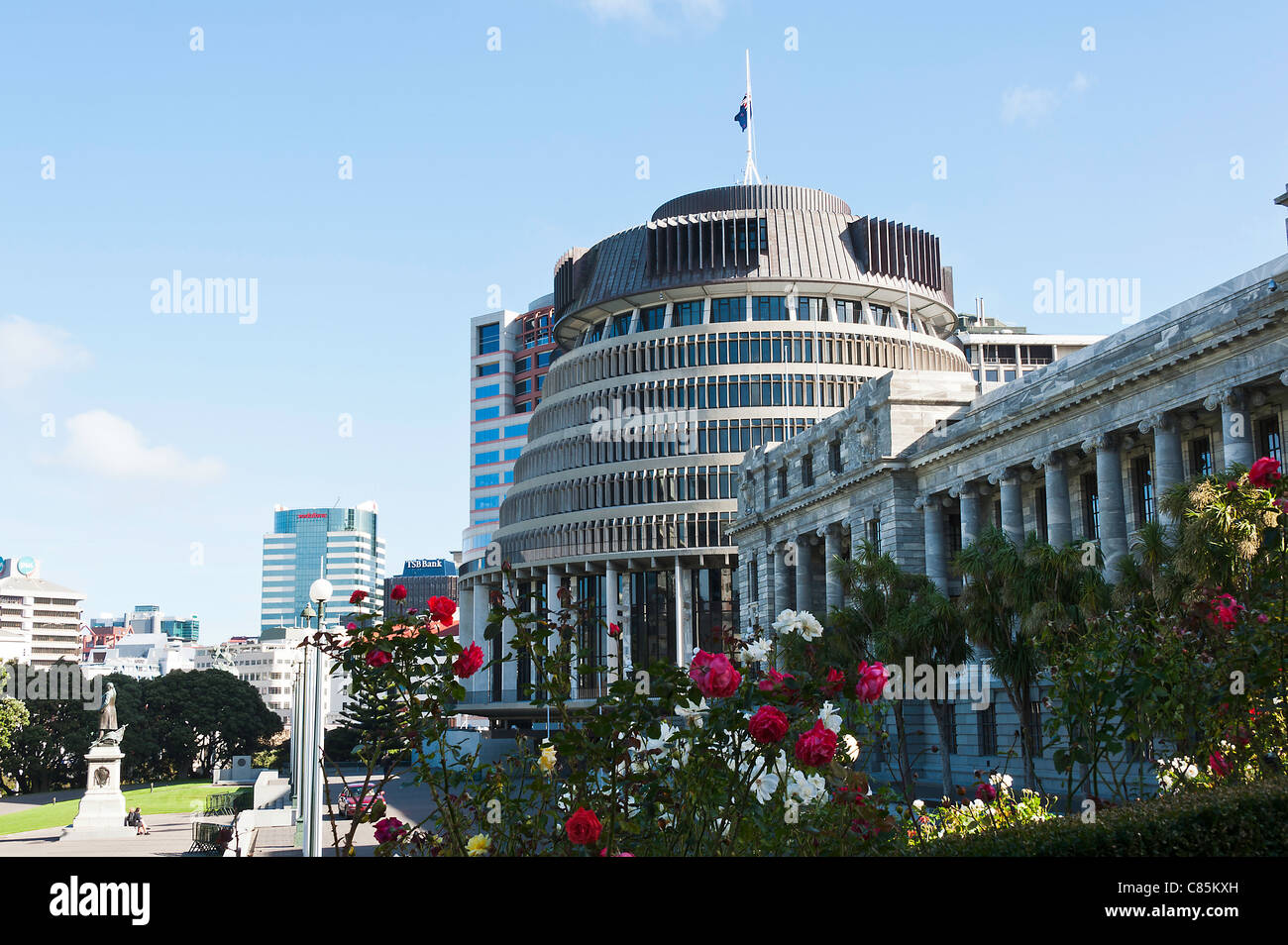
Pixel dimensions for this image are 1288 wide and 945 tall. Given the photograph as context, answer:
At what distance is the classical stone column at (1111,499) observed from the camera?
45.8 meters

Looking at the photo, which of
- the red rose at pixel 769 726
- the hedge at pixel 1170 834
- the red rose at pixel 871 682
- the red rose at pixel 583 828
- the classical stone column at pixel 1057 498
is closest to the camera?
the red rose at pixel 583 828

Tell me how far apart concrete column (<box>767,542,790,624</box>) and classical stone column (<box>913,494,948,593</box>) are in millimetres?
18175

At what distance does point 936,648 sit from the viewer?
4403cm

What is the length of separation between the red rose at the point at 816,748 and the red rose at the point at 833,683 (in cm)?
103

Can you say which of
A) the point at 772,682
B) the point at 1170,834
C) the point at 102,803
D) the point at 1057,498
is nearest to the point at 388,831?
the point at 772,682

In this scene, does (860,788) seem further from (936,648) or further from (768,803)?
(936,648)

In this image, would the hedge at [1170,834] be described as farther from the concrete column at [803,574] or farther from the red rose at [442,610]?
the concrete column at [803,574]

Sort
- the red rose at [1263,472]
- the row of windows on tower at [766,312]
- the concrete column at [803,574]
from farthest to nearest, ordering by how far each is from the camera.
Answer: the row of windows on tower at [766,312]
the concrete column at [803,574]
the red rose at [1263,472]

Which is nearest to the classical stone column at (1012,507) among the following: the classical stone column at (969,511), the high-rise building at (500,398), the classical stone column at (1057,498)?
the classical stone column at (1057,498)

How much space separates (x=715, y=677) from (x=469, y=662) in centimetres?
195

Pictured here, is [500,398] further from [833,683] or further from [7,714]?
[833,683]

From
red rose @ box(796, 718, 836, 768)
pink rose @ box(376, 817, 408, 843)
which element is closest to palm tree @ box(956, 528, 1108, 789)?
red rose @ box(796, 718, 836, 768)

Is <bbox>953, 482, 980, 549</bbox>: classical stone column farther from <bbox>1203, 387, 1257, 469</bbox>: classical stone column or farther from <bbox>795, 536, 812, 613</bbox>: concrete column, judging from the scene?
<bbox>795, 536, 812, 613</bbox>: concrete column
